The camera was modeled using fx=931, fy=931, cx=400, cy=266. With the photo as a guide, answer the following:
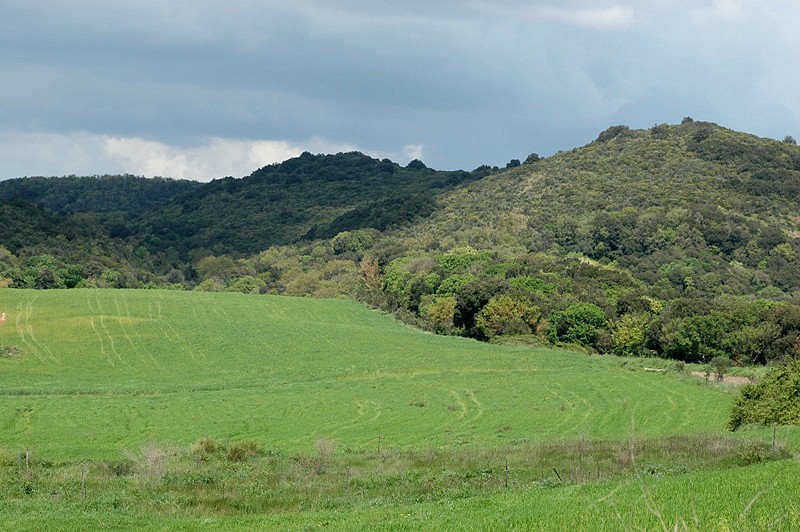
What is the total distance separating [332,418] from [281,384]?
18.1m

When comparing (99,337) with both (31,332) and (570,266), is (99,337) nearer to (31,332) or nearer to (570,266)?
(31,332)

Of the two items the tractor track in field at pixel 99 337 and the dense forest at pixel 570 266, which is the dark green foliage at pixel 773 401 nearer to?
the dense forest at pixel 570 266

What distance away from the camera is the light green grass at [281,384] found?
44.0 metres

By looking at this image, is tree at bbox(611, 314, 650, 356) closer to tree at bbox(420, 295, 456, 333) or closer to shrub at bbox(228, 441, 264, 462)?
tree at bbox(420, 295, 456, 333)

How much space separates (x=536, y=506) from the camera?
1772 centimetres

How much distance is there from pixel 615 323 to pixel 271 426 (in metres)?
55.5

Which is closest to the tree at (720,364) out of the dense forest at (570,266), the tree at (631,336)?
the dense forest at (570,266)

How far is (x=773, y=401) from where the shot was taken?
4009 centimetres

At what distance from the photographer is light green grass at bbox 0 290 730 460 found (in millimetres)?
43969

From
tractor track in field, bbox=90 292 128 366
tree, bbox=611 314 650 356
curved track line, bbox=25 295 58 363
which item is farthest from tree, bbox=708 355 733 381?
curved track line, bbox=25 295 58 363

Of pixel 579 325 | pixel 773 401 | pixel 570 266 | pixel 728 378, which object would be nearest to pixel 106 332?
pixel 579 325

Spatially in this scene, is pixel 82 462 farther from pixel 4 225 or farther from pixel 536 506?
pixel 4 225

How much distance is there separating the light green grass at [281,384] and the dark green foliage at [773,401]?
1.80 meters

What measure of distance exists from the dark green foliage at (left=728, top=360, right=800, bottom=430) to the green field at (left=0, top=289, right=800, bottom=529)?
4.36 feet
